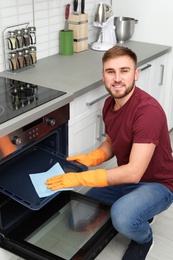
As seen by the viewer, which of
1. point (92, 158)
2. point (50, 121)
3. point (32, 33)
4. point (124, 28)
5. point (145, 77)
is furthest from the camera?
point (124, 28)

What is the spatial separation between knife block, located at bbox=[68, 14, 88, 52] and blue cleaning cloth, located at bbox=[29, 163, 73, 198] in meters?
1.07

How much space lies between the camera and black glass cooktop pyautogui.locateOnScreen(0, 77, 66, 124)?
155 cm

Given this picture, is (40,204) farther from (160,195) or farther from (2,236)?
(160,195)

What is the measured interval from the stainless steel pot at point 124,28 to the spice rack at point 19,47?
31.6 inches

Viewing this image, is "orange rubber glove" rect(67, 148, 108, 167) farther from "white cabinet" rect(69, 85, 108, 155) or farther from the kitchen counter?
the kitchen counter

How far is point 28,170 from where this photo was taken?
1689mm

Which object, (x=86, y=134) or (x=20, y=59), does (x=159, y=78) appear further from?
Answer: (x=20, y=59)

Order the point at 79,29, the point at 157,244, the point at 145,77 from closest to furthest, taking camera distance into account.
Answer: the point at 157,244, the point at 79,29, the point at 145,77

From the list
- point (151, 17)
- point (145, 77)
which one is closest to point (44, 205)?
point (145, 77)

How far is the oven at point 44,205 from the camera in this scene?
149 cm

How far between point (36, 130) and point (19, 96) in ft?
0.68

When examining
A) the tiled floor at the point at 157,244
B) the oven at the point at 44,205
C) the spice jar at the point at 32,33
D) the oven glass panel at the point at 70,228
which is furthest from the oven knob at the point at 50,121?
the tiled floor at the point at 157,244

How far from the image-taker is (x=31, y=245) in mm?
1497

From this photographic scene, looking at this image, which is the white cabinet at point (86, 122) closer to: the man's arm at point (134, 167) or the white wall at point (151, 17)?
the man's arm at point (134, 167)
